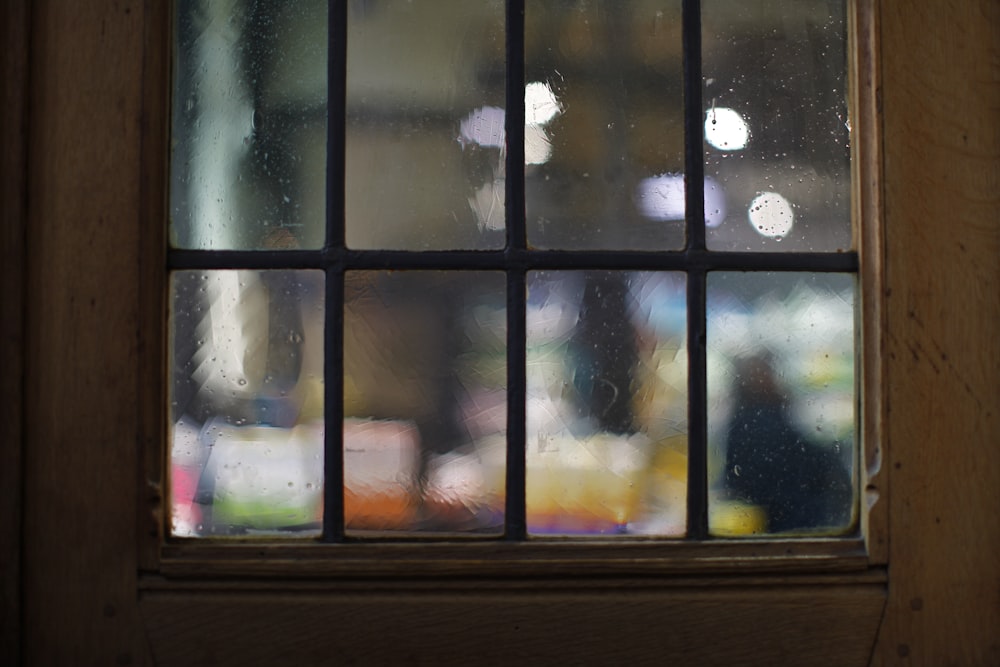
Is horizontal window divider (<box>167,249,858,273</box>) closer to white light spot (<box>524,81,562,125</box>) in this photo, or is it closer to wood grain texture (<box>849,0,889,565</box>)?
wood grain texture (<box>849,0,889,565</box>)

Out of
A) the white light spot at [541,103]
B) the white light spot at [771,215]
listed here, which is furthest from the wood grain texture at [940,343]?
the white light spot at [541,103]

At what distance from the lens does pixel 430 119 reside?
900mm

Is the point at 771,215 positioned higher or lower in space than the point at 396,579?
higher

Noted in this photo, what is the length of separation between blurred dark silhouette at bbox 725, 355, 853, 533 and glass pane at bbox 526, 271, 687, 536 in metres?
0.07

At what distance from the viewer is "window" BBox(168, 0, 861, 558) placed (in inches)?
34.6

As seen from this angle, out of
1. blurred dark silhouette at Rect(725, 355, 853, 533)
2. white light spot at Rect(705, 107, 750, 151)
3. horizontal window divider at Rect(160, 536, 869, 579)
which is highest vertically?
white light spot at Rect(705, 107, 750, 151)

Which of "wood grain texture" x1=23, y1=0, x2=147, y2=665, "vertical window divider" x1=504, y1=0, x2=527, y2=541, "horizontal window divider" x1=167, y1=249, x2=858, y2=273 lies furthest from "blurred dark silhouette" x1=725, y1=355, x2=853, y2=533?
"wood grain texture" x1=23, y1=0, x2=147, y2=665

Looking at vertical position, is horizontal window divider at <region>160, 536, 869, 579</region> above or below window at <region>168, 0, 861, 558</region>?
below

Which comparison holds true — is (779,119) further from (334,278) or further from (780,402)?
(334,278)

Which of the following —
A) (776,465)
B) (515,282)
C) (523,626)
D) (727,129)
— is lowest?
(523,626)

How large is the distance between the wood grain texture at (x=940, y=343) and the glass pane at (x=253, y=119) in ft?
2.33

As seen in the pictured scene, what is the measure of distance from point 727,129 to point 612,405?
382 millimetres

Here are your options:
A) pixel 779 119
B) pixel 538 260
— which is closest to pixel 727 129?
pixel 779 119

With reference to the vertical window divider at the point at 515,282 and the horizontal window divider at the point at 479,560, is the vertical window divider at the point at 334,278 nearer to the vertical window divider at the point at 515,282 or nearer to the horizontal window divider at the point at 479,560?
the horizontal window divider at the point at 479,560
